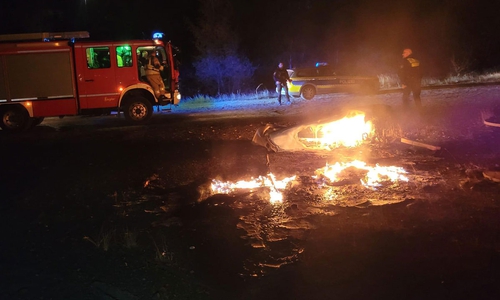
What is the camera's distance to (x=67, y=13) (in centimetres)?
3094

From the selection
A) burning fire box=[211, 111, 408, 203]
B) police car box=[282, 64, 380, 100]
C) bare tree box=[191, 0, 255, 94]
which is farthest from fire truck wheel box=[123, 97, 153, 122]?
bare tree box=[191, 0, 255, 94]

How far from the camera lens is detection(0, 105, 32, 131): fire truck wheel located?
42.0 ft

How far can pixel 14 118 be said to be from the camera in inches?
506

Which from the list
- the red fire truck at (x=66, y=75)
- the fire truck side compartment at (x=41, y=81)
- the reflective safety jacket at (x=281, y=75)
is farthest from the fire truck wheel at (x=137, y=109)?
the reflective safety jacket at (x=281, y=75)

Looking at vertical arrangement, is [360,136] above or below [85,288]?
above

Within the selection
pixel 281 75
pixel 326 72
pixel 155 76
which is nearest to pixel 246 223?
pixel 155 76

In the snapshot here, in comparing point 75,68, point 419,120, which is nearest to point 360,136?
point 419,120

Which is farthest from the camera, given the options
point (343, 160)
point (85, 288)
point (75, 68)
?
point (75, 68)

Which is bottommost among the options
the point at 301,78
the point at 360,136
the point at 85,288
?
the point at 85,288

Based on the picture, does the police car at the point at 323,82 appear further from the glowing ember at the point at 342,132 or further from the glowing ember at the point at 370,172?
the glowing ember at the point at 370,172

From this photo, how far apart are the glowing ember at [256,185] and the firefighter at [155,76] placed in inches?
276

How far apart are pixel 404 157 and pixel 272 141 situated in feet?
9.17

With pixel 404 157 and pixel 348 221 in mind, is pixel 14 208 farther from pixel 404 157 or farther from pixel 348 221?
pixel 404 157

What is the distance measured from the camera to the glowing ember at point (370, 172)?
22.7 feet
